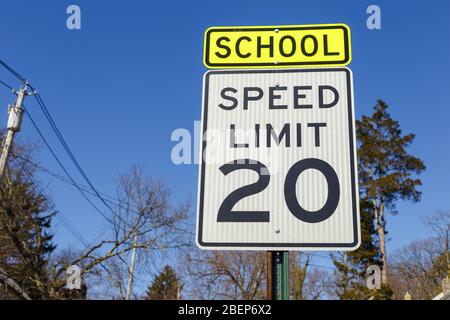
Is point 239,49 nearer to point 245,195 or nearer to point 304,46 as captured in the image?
point 304,46

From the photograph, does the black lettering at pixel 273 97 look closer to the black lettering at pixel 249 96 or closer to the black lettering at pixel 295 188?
the black lettering at pixel 249 96

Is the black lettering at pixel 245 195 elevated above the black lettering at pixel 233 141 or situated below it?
below

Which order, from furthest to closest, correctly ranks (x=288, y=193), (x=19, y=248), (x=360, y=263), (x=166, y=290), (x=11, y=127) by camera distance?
1. (x=166, y=290)
2. (x=360, y=263)
3. (x=19, y=248)
4. (x=11, y=127)
5. (x=288, y=193)

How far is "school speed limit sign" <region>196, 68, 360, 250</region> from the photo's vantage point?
1.72 meters

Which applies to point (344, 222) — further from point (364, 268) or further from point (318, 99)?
point (364, 268)

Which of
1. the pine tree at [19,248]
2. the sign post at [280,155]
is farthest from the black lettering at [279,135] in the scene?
Result: the pine tree at [19,248]

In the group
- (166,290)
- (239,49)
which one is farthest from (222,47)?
(166,290)

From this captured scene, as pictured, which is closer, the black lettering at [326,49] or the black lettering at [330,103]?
the black lettering at [330,103]

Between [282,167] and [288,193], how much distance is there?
4.2 inches

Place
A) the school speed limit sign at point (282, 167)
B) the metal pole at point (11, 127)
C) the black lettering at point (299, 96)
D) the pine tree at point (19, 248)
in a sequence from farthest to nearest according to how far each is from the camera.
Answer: the pine tree at point (19, 248), the metal pole at point (11, 127), the black lettering at point (299, 96), the school speed limit sign at point (282, 167)

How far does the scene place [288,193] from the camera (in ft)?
5.77

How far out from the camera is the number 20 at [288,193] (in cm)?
173

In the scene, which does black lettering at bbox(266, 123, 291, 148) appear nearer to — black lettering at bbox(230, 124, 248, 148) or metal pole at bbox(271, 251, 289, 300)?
black lettering at bbox(230, 124, 248, 148)

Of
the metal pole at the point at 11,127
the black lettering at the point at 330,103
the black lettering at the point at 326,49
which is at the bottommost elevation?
the black lettering at the point at 330,103
